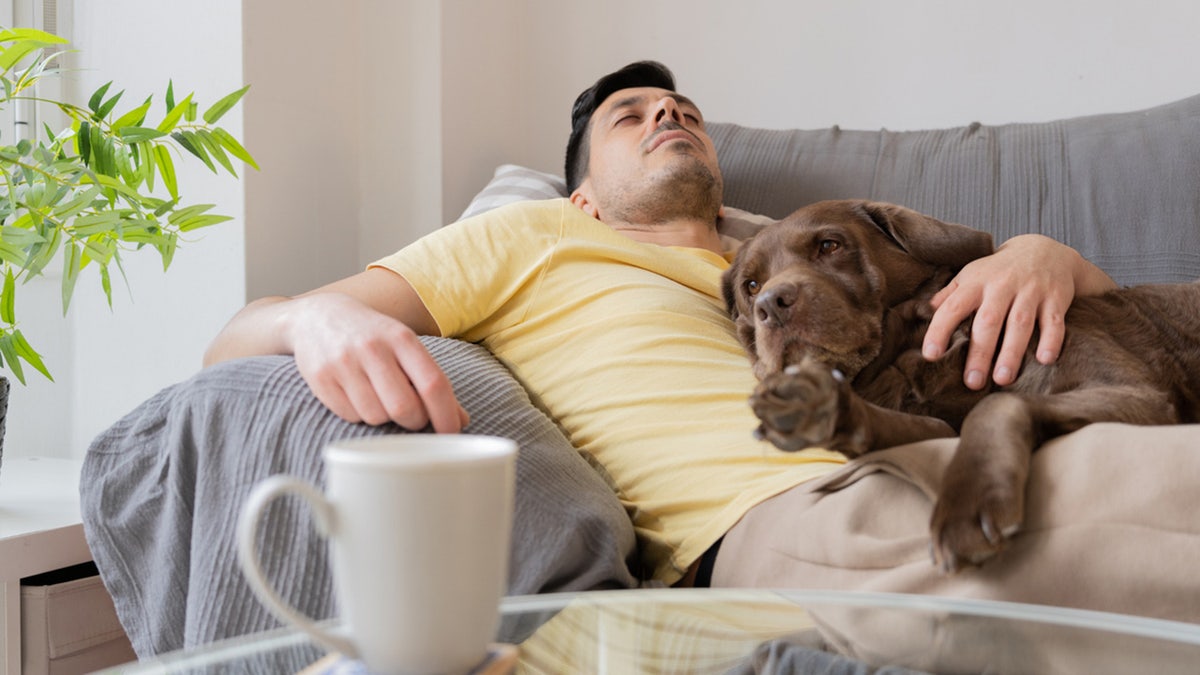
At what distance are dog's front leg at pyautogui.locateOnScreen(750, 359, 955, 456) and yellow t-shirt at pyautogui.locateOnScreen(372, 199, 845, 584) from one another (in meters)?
0.16

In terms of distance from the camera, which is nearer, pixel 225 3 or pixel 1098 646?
pixel 1098 646

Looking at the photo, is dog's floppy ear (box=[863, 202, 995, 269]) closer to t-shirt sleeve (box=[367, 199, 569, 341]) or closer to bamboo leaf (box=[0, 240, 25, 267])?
t-shirt sleeve (box=[367, 199, 569, 341])

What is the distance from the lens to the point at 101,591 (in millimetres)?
1605

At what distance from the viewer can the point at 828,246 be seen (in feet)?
4.68

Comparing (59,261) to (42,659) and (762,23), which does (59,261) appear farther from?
(762,23)

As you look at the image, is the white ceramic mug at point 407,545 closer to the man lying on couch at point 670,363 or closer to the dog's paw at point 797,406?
the dog's paw at point 797,406

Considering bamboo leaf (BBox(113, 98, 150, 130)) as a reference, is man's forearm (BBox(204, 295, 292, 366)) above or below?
below

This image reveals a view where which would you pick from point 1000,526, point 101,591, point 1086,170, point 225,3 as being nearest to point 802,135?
point 1086,170

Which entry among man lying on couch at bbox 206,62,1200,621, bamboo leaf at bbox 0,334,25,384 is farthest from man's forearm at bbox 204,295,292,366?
bamboo leaf at bbox 0,334,25,384

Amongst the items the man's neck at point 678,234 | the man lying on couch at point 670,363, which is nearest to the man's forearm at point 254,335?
the man lying on couch at point 670,363

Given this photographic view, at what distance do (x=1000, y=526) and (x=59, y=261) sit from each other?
7.09ft

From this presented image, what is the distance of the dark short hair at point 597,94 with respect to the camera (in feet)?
7.06

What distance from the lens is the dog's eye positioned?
1422 millimetres

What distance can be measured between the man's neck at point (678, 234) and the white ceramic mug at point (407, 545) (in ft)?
4.55
